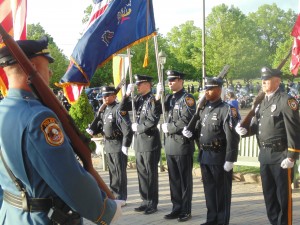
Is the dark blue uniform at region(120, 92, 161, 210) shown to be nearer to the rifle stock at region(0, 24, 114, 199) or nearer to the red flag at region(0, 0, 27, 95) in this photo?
the red flag at region(0, 0, 27, 95)

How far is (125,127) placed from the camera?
7262mm

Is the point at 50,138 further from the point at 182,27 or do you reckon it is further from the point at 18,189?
the point at 182,27

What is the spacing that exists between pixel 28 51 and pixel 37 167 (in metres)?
0.68

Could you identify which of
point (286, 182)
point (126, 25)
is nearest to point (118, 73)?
point (126, 25)

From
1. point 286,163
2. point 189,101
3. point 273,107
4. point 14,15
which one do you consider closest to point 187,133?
point 189,101

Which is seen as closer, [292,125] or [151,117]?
[292,125]

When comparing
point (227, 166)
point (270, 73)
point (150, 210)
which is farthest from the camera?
point (150, 210)

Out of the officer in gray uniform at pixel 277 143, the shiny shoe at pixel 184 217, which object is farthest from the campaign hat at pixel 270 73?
the shiny shoe at pixel 184 217

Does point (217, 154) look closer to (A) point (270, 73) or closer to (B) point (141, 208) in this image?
(A) point (270, 73)

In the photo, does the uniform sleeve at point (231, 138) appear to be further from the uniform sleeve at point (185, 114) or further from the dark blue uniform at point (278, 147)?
the uniform sleeve at point (185, 114)

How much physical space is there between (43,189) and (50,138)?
31 cm

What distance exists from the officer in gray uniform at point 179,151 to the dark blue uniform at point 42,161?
4.11 metres

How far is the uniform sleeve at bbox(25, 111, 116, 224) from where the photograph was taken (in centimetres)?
209

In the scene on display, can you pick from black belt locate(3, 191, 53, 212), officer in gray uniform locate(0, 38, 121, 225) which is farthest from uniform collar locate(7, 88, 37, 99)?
black belt locate(3, 191, 53, 212)
